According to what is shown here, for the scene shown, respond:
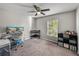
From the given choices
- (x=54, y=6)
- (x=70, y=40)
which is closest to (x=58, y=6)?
(x=54, y=6)

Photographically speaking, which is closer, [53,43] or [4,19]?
[4,19]

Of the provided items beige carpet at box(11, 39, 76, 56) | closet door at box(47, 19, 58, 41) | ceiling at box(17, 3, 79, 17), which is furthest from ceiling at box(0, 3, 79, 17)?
beige carpet at box(11, 39, 76, 56)

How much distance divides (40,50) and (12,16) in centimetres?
91

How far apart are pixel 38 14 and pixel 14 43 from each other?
31.1 inches

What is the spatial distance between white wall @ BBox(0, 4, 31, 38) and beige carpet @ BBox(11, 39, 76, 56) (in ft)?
0.80

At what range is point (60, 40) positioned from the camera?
5.67ft

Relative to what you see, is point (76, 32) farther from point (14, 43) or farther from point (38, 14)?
point (14, 43)

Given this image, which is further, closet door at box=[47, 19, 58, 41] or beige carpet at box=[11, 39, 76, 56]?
closet door at box=[47, 19, 58, 41]

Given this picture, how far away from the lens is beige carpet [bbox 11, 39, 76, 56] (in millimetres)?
1617

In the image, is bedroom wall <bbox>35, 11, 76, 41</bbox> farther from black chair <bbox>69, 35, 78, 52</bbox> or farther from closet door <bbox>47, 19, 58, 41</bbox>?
black chair <bbox>69, 35, 78, 52</bbox>

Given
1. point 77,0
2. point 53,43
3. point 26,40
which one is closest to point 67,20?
point 77,0

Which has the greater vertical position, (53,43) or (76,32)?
(76,32)

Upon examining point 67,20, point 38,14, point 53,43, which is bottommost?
point 53,43

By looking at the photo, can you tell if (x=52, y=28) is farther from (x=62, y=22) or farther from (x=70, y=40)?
(x=70, y=40)
